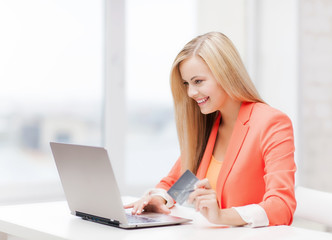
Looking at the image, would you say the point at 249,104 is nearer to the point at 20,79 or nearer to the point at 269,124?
the point at 269,124

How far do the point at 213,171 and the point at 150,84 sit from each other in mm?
1385

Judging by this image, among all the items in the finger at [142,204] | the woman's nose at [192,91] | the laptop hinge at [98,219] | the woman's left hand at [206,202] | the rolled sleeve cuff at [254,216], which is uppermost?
the woman's nose at [192,91]

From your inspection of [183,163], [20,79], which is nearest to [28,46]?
[20,79]

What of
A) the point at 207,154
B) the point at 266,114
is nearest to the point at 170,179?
the point at 207,154

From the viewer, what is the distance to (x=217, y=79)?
77.9 inches

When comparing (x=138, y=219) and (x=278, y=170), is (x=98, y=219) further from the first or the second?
(x=278, y=170)

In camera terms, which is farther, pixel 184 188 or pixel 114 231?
pixel 184 188

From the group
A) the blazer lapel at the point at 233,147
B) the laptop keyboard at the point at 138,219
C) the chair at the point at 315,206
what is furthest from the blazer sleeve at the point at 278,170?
the laptop keyboard at the point at 138,219

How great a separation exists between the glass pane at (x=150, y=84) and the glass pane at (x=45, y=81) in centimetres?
21

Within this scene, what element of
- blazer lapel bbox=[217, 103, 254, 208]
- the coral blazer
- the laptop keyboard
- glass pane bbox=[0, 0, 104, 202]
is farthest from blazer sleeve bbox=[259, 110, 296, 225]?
glass pane bbox=[0, 0, 104, 202]

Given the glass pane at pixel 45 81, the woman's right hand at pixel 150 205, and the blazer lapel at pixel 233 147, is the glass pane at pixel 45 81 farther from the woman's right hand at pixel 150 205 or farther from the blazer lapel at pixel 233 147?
the blazer lapel at pixel 233 147

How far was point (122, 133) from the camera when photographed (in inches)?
128

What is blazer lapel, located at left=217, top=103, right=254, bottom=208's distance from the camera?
1953 millimetres

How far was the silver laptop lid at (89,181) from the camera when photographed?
1.52 metres
